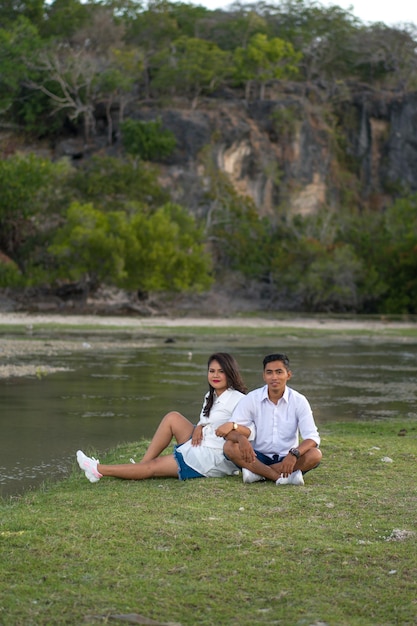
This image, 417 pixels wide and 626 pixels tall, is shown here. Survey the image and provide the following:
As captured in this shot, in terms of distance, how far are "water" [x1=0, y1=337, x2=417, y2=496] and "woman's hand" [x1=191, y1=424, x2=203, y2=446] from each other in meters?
1.60

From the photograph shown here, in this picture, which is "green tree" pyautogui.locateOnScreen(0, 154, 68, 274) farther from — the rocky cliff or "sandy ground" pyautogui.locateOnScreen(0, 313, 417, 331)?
the rocky cliff

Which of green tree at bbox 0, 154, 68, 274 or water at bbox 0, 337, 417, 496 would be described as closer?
water at bbox 0, 337, 417, 496

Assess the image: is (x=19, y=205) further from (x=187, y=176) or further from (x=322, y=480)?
(x=322, y=480)

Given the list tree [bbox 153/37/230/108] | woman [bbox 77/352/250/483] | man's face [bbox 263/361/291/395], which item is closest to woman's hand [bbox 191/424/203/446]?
woman [bbox 77/352/250/483]

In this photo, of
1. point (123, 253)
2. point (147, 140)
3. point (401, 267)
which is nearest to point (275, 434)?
point (123, 253)

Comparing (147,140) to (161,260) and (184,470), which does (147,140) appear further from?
(184,470)

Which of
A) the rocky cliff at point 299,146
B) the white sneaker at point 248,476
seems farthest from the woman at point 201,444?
the rocky cliff at point 299,146

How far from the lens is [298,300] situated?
53031 millimetres

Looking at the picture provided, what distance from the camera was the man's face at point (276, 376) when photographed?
26.2ft

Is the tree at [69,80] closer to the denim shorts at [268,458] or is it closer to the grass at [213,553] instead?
the denim shorts at [268,458]

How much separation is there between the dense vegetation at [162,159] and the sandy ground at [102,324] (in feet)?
11.4

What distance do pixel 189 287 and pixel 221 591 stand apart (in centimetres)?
3965

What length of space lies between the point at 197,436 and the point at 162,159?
51.0 m

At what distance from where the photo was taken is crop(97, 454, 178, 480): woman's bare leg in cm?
816
